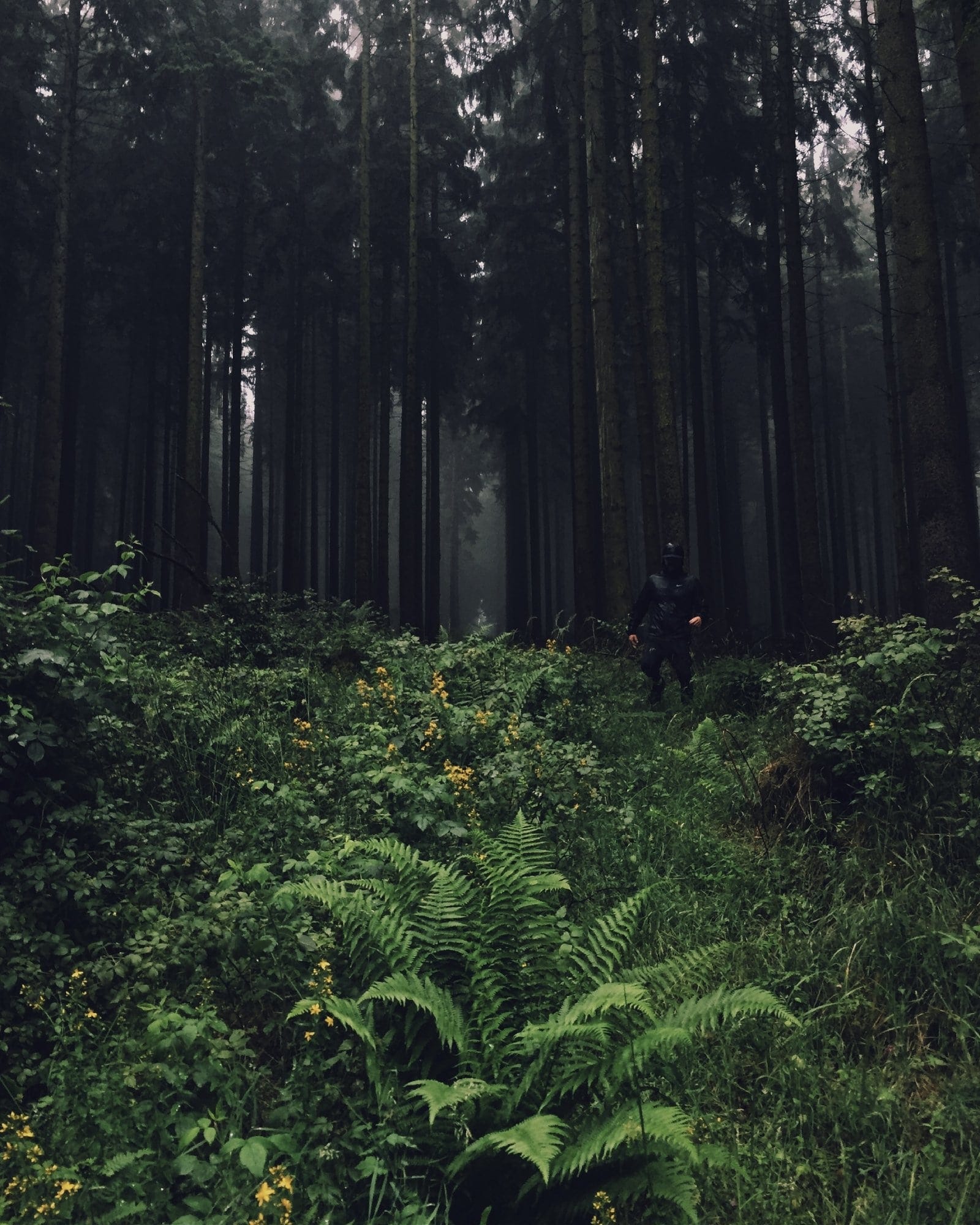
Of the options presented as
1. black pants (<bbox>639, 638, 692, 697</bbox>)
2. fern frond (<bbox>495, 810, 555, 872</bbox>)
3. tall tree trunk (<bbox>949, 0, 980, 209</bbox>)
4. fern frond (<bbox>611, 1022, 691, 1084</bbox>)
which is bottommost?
fern frond (<bbox>611, 1022, 691, 1084</bbox>)

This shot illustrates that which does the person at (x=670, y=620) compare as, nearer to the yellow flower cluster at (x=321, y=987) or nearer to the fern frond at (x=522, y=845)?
the fern frond at (x=522, y=845)

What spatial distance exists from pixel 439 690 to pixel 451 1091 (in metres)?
3.86

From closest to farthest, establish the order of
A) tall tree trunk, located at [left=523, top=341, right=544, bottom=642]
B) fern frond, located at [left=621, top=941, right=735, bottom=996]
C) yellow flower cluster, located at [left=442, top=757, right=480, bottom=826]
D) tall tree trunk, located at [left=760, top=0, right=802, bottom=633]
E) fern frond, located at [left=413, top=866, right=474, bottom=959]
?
fern frond, located at [left=621, top=941, right=735, bottom=996] → fern frond, located at [left=413, top=866, right=474, bottom=959] → yellow flower cluster, located at [left=442, top=757, right=480, bottom=826] → tall tree trunk, located at [left=760, top=0, right=802, bottom=633] → tall tree trunk, located at [left=523, top=341, right=544, bottom=642]

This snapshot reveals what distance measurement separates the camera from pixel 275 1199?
9.12 ft

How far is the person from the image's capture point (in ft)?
28.8

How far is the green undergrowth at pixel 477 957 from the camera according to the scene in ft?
9.67

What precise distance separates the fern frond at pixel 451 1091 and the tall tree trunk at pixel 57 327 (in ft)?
46.0

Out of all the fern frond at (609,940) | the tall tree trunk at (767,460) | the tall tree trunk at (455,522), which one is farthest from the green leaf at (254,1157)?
the tall tree trunk at (455,522)

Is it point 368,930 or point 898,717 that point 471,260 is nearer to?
point 898,717

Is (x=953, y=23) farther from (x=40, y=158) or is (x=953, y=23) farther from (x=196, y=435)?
(x=40, y=158)

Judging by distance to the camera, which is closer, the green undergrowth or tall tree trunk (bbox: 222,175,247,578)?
the green undergrowth

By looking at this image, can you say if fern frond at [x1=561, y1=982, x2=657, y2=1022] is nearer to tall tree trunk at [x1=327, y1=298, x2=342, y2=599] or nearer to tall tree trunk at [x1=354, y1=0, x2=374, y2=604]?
tall tree trunk at [x1=354, y1=0, x2=374, y2=604]

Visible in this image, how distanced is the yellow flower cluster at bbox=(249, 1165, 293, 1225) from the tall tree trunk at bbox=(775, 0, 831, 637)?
12930 mm

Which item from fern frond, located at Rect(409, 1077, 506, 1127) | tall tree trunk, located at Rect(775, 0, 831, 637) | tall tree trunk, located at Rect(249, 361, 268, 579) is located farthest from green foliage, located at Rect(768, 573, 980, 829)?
tall tree trunk, located at Rect(249, 361, 268, 579)
